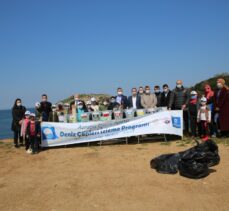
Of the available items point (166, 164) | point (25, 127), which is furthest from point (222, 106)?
point (25, 127)

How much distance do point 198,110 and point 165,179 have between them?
5.01m

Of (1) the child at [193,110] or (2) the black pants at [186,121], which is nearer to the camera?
(1) the child at [193,110]

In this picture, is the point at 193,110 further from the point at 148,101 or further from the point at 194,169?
the point at 194,169

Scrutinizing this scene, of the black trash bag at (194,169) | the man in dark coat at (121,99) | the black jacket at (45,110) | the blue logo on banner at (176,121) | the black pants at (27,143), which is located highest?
the man in dark coat at (121,99)

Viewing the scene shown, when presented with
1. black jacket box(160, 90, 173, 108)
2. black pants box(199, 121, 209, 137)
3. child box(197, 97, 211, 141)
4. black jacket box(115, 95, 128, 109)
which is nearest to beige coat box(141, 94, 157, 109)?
black jacket box(160, 90, 173, 108)

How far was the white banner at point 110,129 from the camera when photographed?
10.6 meters

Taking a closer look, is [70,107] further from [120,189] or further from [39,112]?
[120,189]

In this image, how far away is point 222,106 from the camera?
10461 millimetres

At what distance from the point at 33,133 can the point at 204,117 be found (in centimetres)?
636

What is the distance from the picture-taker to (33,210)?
207 inches

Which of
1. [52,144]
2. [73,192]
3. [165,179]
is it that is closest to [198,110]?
[165,179]

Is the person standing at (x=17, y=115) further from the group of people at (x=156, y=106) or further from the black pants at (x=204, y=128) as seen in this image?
the black pants at (x=204, y=128)

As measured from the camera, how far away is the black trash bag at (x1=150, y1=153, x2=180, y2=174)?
269 inches

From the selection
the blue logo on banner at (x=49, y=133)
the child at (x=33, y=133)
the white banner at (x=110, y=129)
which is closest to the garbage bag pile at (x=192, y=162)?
the white banner at (x=110, y=129)
